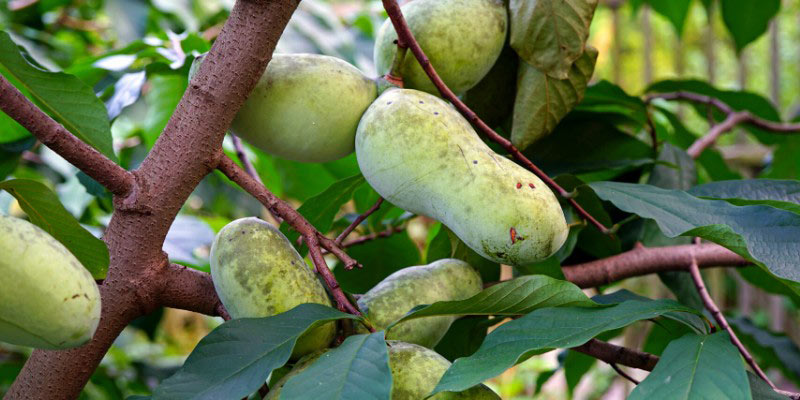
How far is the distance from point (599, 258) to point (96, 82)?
626 mm

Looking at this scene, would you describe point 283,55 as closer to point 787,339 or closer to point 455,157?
point 455,157

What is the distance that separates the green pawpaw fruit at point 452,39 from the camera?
0.60 metres

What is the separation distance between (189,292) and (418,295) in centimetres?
17

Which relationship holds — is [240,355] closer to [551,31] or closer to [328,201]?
[328,201]

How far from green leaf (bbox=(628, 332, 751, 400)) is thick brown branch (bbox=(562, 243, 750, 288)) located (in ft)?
0.86

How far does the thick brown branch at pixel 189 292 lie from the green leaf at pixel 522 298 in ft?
0.50

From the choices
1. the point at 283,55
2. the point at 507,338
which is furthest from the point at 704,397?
the point at 283,55

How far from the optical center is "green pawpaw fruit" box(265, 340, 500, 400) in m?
0.46

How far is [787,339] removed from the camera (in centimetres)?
97

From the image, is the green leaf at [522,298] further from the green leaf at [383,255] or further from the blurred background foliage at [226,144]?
the green leaf at [383,255]

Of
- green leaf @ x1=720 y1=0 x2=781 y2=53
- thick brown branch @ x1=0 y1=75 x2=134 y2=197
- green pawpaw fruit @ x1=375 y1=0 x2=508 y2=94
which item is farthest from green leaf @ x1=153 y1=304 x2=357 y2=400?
green leaf @ x1=720 y1=0 x2=781 y2=53

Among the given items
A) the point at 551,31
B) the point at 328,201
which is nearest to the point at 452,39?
the point at 551,31

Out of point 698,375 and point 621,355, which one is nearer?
point 698,375

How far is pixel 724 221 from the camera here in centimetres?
55
